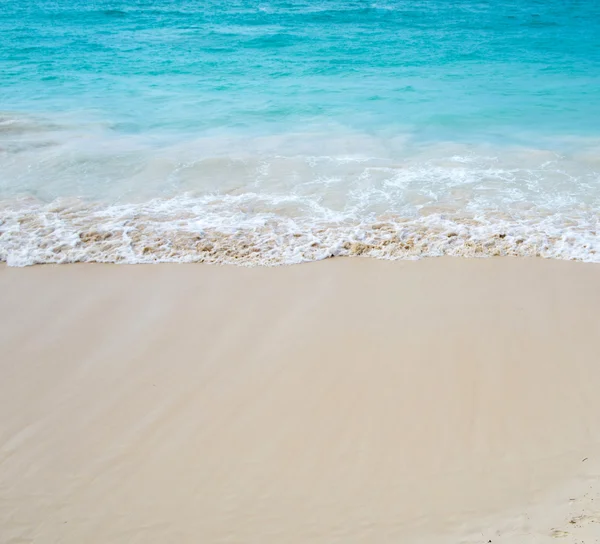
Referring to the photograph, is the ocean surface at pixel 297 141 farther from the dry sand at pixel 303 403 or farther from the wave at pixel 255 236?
the dry sand at pixel 303 403

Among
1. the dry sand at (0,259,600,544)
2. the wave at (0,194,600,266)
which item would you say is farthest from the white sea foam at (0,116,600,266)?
the dry sand at (0,259,600,544)

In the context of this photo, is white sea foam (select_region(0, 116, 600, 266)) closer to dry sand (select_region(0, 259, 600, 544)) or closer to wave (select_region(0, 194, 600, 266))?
wave (select_region(0, 194, 600, 266))

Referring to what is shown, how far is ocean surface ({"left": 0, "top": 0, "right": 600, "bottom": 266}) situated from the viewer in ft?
20.2

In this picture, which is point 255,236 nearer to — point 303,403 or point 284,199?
point 284,199

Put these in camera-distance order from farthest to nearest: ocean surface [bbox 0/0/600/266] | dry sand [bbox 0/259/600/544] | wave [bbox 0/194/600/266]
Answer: ocean surface [bbox 0/0/600/266], wave [bbox 0/194/600/266], dry sand [bbox 0/259/600/544]

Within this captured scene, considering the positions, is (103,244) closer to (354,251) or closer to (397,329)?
(354,251)

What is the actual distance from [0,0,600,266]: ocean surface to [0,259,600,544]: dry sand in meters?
0.68

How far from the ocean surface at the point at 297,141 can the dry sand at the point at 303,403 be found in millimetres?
684

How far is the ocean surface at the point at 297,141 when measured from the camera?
20.2 ft

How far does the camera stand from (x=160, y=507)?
3.17m

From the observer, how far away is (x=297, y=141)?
9461mm

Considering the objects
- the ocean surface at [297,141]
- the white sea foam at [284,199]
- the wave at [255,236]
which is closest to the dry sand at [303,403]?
the wave at [255,236]

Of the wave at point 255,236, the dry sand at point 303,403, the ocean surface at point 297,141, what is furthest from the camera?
the ocean surface at point 297,141

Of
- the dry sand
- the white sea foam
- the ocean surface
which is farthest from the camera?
the ocean surface
